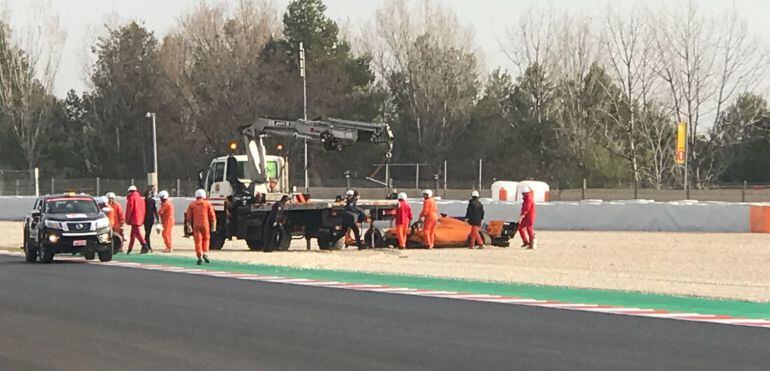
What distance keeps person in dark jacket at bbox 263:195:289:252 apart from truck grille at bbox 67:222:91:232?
16.9 ft

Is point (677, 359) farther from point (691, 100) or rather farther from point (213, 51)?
point (213, 51)

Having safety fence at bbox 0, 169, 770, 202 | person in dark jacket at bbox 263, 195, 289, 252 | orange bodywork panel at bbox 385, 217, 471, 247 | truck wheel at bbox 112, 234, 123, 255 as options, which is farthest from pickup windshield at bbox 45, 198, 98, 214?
safety fence at bbox 0, 169, 770, 202

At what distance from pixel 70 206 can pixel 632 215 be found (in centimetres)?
1949

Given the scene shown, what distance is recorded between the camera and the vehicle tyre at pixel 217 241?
100.0ft

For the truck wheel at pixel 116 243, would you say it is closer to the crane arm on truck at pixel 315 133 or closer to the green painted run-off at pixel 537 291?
the crane arm on truck at pixel 315 133

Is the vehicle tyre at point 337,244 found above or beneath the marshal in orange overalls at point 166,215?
beneath

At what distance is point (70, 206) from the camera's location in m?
26.4

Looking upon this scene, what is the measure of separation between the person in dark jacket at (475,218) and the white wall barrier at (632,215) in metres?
9.01


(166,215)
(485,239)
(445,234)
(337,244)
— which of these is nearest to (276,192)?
(337,244)

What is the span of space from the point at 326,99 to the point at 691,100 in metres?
24.5

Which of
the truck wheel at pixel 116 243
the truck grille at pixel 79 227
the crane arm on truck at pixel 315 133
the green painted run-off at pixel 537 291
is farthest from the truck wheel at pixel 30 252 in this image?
the crane arm on truck at pixel 315 133

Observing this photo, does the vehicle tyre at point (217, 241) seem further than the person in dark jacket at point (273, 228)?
Yes

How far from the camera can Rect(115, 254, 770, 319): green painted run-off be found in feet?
51.6

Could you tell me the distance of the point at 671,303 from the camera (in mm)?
16297
